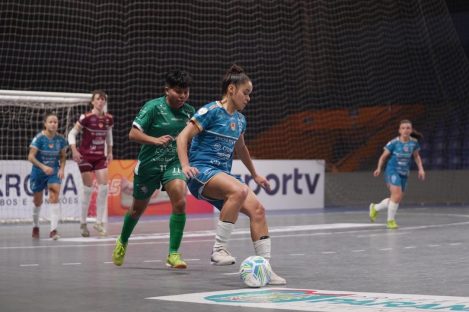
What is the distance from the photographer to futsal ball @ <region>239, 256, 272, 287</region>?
24.3 feet

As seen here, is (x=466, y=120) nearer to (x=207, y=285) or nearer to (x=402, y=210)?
(x=402, y=210)

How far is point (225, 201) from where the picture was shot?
26.6ft

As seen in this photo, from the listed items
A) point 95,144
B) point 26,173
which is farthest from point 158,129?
point 26,173

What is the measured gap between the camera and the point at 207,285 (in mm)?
7688

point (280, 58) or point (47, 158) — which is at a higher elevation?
point (280, 58)

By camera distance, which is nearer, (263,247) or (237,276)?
(263,247)

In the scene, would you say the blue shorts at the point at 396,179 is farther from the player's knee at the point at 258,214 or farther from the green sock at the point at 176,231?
the player's knee at the point at 258,214

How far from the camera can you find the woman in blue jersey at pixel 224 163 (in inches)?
312

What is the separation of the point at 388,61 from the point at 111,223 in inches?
542

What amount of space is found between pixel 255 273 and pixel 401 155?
9863 millimetres

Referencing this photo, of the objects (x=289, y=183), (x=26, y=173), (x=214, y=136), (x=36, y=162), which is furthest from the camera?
(x=289, y=183)

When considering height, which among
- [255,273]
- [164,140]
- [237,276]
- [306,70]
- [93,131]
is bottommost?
[237,276]

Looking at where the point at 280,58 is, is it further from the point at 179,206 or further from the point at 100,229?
the point at 179,206

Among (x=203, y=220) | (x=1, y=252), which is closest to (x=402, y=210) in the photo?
(x=203, y=220)
